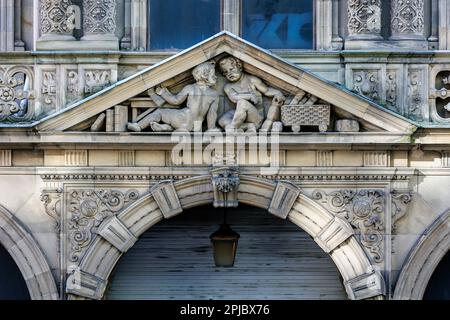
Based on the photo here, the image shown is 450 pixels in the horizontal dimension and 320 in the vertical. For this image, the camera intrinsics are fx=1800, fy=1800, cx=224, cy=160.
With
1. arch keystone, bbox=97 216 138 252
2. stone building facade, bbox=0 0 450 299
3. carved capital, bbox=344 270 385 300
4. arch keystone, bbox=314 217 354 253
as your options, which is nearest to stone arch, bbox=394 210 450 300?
stone building facade, bbox=0 0 450 299

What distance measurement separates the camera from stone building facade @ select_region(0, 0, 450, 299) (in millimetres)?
18016

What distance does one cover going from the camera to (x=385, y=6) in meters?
18.6

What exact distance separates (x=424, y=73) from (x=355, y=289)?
90.8 inches

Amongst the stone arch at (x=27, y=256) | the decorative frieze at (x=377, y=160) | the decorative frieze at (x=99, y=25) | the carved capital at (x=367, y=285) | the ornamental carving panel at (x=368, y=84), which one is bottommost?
the carved capital at (x=367, y=285)

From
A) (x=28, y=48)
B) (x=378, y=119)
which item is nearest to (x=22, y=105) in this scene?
(x=28, y=48)

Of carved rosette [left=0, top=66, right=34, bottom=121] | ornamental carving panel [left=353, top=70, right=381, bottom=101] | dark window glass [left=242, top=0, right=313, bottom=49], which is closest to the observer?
ornamental carving panel [left=353, top=70, right=381, bottom=101]

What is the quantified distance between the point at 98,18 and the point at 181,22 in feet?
3.05

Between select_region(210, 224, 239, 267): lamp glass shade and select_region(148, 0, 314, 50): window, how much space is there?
6.50 feet

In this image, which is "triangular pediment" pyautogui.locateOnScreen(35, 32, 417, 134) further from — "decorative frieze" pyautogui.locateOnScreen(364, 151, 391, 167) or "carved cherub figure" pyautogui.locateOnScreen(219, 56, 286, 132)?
"decorative frieze" pyautogui.locateOnScreen(364, 151, 391, 167)

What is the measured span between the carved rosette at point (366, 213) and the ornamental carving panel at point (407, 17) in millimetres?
1718

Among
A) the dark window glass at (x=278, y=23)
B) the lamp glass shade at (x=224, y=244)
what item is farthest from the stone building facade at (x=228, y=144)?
the dark window glass at (x=278, y=23)

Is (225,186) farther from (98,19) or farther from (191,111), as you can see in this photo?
(98,19)

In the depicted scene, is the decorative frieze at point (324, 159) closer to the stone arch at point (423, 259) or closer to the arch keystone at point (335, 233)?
the arch keystone at point (335, 233)

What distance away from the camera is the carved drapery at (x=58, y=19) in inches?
727
